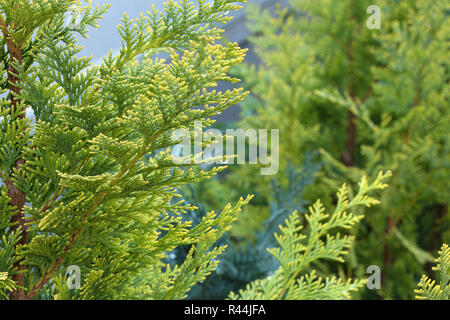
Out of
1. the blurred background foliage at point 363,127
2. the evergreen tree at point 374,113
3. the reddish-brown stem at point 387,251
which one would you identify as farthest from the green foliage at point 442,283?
the reddish-brown stem at point 387,251

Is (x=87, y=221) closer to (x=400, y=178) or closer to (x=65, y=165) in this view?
(x=65, y=165)

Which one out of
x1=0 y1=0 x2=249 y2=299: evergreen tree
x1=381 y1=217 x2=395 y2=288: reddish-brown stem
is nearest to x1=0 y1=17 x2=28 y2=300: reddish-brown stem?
x1=0 y1=0 x2=249 y2=299: evergreen tree

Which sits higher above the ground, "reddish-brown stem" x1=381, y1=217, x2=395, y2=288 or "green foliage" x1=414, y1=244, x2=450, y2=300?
"reddish-brown stem" x1=381, y1=217, x2=395, y2=288

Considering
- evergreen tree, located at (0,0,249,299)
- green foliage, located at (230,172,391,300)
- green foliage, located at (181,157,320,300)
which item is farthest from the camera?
green foliage, located at (181,157,320,300)

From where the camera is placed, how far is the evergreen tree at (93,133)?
59cm

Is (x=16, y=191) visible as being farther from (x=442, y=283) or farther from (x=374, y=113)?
(x=374, y=113)

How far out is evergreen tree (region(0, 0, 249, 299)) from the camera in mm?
593

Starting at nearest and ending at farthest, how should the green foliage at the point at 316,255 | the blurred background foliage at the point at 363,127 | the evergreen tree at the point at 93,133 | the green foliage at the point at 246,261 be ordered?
the evergreen tree at the point at 93,133
the green foliage at the point at 316,255
the green foliage at the point at 246,261
the blurred background foliage at the point at 363,127

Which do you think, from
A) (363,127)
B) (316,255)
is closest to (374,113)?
(363,127)

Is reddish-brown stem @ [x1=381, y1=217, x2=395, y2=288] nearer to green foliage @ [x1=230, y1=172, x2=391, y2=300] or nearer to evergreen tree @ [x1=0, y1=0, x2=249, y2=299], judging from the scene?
green foliage @ [x1=230, y1=172, x2=391, y2=300]

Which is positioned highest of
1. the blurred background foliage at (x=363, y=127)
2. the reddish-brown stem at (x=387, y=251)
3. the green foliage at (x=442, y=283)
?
the blurred background foliage at (x=363, y=127)

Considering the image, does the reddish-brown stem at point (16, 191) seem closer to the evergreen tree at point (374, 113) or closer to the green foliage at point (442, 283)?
the green foliage at point (442, 283)

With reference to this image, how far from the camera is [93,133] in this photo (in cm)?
63

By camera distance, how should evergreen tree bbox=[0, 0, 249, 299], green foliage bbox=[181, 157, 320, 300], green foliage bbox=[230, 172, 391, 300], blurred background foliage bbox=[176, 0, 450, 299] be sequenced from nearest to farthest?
evergreen tree bbox=[0, 0, 249, 299]
green foliage bbox=[230, 172, 391, 300]
green foliage bbox=[181, 157, 320, 300]
blurred background foliage bbox=[176, 0, 450, 299]
